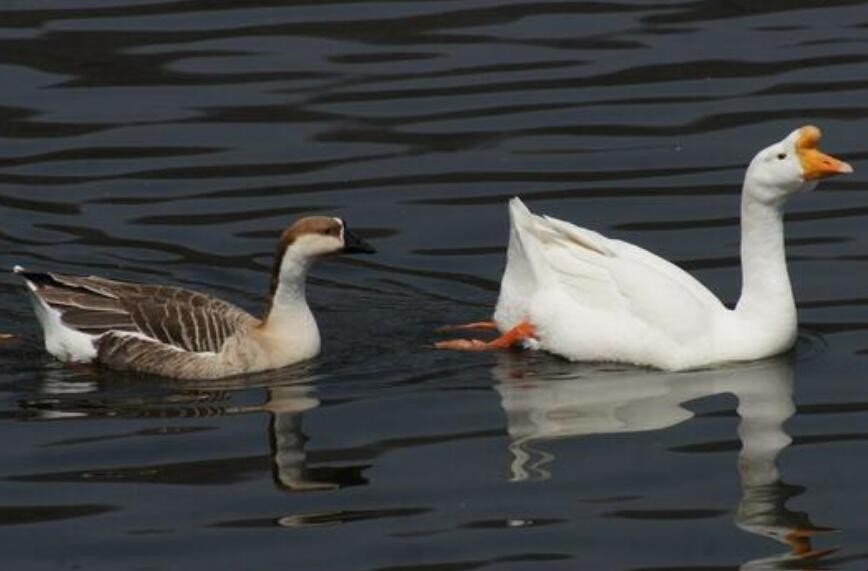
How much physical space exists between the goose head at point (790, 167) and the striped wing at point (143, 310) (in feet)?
10.4

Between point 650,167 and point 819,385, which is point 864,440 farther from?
point 650,167

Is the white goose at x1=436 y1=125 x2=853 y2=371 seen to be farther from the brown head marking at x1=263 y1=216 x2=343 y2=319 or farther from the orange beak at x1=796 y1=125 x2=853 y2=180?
the brown head marking at x1=263 y1=216 x2=343 y2=319

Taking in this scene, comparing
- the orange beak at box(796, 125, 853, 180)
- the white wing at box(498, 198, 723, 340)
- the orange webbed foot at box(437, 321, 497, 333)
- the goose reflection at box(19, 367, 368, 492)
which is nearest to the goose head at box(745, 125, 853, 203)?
the orange beak at box(796, 125, 853, 180)

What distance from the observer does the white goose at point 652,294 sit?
50.9 ft

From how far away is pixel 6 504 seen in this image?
12.8 m

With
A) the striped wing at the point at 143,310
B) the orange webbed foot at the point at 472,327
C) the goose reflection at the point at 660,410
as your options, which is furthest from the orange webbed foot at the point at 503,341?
the striped wing at the point at 143,310

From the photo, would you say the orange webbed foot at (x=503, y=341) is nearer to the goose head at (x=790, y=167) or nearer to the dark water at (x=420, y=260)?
the dark water at (x=420, y=260)

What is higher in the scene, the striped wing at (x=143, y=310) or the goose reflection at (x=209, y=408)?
the striped wing at (x=143, y=310)

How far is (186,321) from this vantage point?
616 inches

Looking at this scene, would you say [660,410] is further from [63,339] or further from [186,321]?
[63,339]

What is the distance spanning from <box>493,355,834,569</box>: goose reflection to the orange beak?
1119 mm

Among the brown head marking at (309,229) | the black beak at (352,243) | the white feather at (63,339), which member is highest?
the brown head marking at (309,229)

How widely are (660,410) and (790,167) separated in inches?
75.3

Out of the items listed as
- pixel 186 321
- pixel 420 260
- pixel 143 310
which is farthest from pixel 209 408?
pixel 420 260
